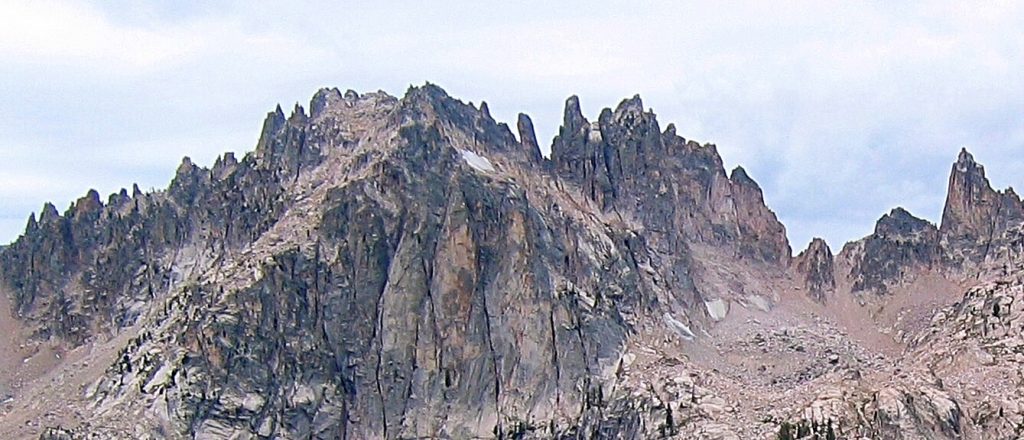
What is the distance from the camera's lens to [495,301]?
15438 cm

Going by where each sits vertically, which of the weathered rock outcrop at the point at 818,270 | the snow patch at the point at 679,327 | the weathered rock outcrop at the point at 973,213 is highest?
the weathered rock outcrop at the point at 973,213

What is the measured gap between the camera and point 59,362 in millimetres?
173000

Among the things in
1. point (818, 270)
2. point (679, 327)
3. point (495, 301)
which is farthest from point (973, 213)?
point (495, 301)

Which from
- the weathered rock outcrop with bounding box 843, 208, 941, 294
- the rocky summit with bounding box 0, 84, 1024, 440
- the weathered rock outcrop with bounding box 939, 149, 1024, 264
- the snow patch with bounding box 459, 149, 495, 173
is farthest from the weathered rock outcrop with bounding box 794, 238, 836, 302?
the snow patch with bounding box 459, 149, 495, 173

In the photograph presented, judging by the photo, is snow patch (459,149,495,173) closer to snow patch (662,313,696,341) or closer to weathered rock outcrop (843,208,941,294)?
snow patch (662,313,696,341)

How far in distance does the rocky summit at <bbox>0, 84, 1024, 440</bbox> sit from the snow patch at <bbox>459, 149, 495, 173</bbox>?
437 millimetres

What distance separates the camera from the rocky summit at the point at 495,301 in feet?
431

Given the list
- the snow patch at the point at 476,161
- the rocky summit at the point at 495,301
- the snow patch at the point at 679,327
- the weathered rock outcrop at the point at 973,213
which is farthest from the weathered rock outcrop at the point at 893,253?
the snow patch at the point at 476,161

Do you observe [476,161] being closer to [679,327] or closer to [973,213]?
[679,327]

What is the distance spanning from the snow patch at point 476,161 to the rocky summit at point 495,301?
1.43ft

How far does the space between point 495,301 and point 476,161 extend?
2335 centimetres

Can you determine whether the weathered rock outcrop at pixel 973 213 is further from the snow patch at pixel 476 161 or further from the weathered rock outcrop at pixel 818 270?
the snow patch at pixel 476 161

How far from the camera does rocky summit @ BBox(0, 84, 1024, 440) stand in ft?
431

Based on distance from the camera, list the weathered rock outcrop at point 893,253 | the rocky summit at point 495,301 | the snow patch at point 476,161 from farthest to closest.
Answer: the weathered rock outcrop at point 893,253
the snow patch at point 476,161
the rocky summit at point 495,301
